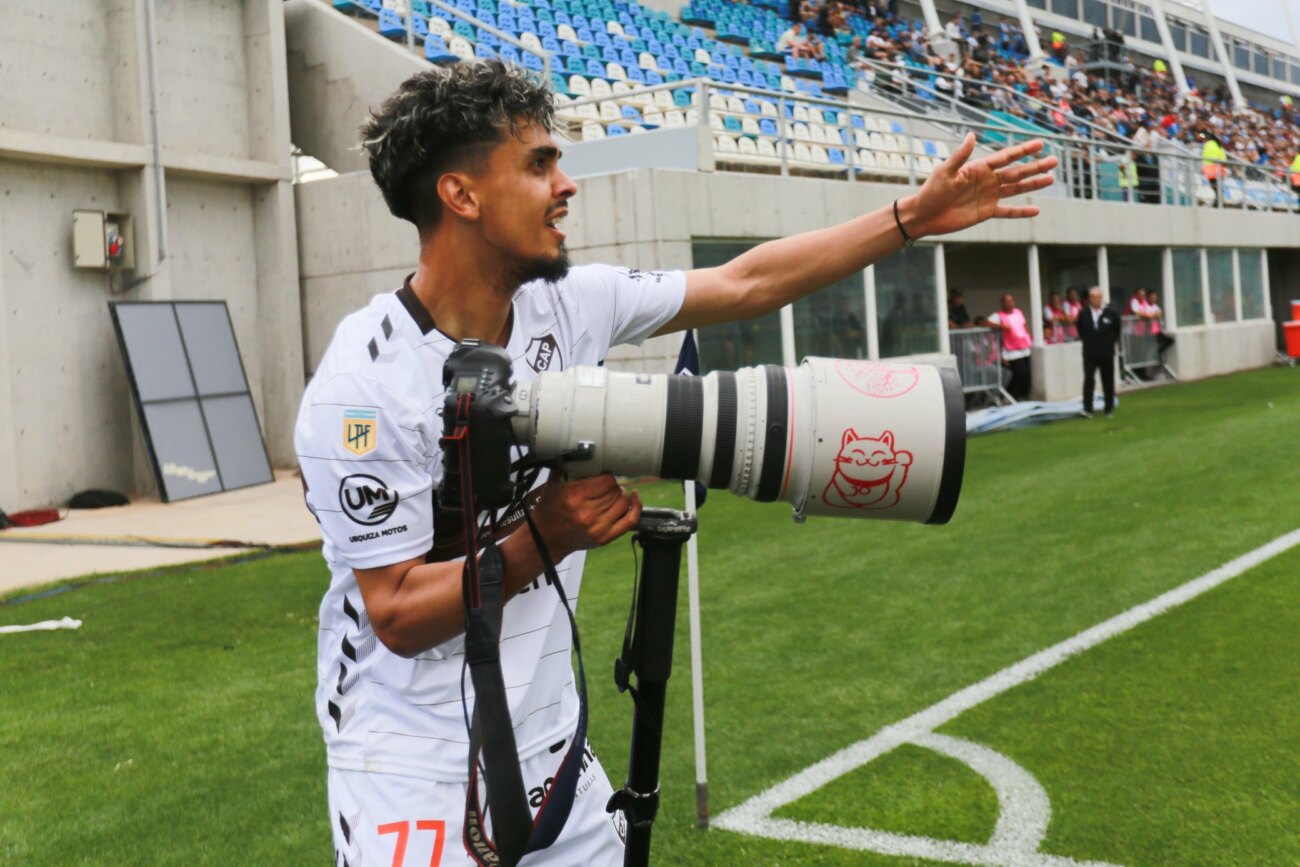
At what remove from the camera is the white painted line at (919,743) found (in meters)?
4.06

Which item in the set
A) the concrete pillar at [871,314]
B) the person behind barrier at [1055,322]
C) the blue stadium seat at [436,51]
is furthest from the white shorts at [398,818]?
the person behind barrier at [1055,322]

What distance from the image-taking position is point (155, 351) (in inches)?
560

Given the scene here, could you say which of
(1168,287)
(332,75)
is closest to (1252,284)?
(1168,287)

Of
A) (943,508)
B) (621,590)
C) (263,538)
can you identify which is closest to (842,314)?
(263,538)

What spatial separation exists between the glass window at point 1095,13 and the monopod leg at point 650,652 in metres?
44.8

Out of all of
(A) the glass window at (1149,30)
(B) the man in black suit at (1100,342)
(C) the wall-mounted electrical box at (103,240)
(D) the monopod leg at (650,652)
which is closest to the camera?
(D) the monopod leg at (650,652)

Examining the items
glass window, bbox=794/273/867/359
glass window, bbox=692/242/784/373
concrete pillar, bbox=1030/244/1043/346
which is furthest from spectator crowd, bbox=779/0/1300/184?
glass window, bbox=692/242/784/373

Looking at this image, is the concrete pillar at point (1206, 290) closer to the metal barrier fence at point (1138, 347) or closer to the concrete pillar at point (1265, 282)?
the metal barrier fence at point (1138, 347)

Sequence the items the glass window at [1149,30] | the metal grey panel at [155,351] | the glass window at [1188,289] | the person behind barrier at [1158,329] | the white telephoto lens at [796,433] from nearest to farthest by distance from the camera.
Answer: the white telephoto lens at [796,433] < the metal grey panel at [155,351] < the person behind barrier at [1158,329] < the glass window at [1188,289] < the glass window at [1149,30]

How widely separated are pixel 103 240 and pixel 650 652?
13.2 m

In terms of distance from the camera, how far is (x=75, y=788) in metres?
4.94

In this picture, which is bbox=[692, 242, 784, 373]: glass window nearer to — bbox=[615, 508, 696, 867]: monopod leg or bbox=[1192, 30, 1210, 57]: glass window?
bbox=[615, 508, 696, 867]: monopod leg

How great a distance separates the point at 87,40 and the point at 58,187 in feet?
5.55

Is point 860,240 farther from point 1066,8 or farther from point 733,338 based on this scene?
point 1066,8
